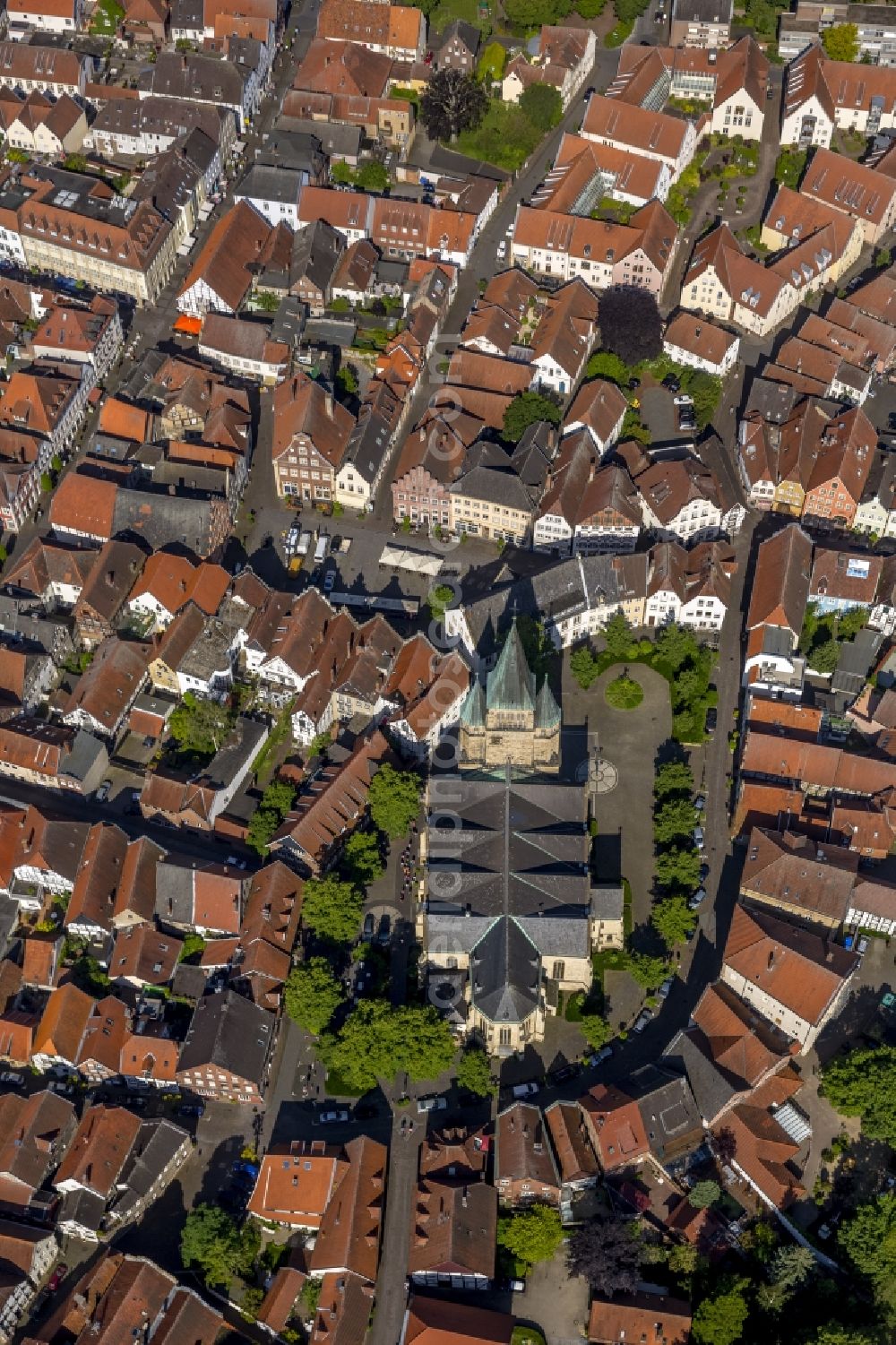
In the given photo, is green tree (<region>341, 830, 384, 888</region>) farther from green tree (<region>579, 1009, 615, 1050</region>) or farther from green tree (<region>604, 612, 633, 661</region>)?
green tree (<region>604, 612, 633, 661</region>)

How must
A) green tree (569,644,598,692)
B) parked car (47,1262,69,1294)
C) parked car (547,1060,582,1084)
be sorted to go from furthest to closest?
green tree (569,644,598,692), parked car (547,1060,582,1084), parked car (47,1262,69,1294)

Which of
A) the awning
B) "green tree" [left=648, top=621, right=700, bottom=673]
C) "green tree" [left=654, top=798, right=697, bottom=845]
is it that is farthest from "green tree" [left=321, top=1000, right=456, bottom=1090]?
the awning

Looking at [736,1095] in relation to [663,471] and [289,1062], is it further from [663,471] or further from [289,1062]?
[663,471]

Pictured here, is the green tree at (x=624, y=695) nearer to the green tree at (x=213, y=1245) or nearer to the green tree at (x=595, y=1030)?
the green tree at (x=595, y=1030)

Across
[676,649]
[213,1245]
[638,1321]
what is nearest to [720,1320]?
[638,1321]

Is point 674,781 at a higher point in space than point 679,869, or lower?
higher

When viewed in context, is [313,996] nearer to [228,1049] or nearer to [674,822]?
[228,1049]
